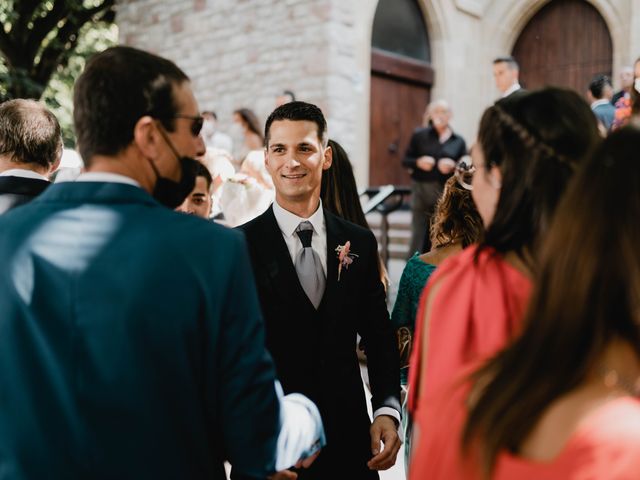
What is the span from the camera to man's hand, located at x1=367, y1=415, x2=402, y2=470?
2.04 metres

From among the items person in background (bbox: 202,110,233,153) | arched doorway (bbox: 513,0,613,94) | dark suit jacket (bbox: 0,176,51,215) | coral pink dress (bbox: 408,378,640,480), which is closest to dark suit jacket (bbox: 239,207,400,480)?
coral pink dress (bbox: 408,378,640,480)

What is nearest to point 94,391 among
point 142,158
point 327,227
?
point 142,158

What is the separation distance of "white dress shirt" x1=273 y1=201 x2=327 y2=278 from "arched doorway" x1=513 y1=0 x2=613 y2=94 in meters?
10.2

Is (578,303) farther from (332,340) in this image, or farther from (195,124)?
(332,340)

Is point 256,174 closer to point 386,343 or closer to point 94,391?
point 386,343

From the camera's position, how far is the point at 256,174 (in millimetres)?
4863

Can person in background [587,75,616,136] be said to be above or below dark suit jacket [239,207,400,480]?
above

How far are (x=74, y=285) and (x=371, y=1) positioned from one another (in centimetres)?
949

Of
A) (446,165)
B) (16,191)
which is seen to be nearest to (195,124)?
(16,191)

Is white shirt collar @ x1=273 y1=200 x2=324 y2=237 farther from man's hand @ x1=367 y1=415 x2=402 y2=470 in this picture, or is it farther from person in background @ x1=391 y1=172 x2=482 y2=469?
man's hand @ x1=367 y1=415 x2=402 y2=470

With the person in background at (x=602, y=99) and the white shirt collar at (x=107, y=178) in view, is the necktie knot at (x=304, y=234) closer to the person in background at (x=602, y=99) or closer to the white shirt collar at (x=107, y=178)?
the white shirt collar at (x=107, y=178)

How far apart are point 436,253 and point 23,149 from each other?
5.59 feet

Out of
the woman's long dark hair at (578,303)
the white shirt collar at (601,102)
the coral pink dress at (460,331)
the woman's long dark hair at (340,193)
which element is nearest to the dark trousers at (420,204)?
the white shirt collar at (601,102)

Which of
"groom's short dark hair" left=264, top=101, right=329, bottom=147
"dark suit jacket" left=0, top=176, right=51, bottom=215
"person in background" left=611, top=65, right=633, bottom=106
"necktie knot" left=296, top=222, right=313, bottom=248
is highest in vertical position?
"person in background" left=611, top=65, right=633, bottom=106
